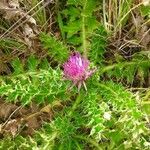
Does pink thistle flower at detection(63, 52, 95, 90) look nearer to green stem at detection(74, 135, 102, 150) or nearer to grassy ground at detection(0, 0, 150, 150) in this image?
grassy ground at detection(0, 0, 150, 150)

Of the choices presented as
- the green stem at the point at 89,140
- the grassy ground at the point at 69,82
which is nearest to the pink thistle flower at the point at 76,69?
the grassy ground at the point at 69,82

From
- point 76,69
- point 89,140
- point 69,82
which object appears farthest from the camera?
point 89,140

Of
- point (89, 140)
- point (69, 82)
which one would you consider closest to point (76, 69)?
point (69, 82)

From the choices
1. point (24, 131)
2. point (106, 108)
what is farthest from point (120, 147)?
point (24, 131)

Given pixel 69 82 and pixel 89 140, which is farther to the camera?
pixel 89 140

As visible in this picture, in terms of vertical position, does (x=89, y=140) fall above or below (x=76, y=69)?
below

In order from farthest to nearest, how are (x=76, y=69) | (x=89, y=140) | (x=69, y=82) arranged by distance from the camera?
1. (x=89, y=140)
2. (x=69, y=82)
3. (x=76, y=69)

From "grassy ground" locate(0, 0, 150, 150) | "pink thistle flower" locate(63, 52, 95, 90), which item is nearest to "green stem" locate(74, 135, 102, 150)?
"grassy ground" locate(0, 0, 150, 150)

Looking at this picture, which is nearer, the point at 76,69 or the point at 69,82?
the point at 76,69

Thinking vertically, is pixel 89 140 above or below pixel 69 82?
below

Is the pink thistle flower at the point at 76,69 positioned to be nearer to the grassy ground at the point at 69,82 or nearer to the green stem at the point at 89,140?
the grassy ground at the point at 69,82

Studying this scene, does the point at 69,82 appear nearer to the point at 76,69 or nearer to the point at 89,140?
the point at 76,69
